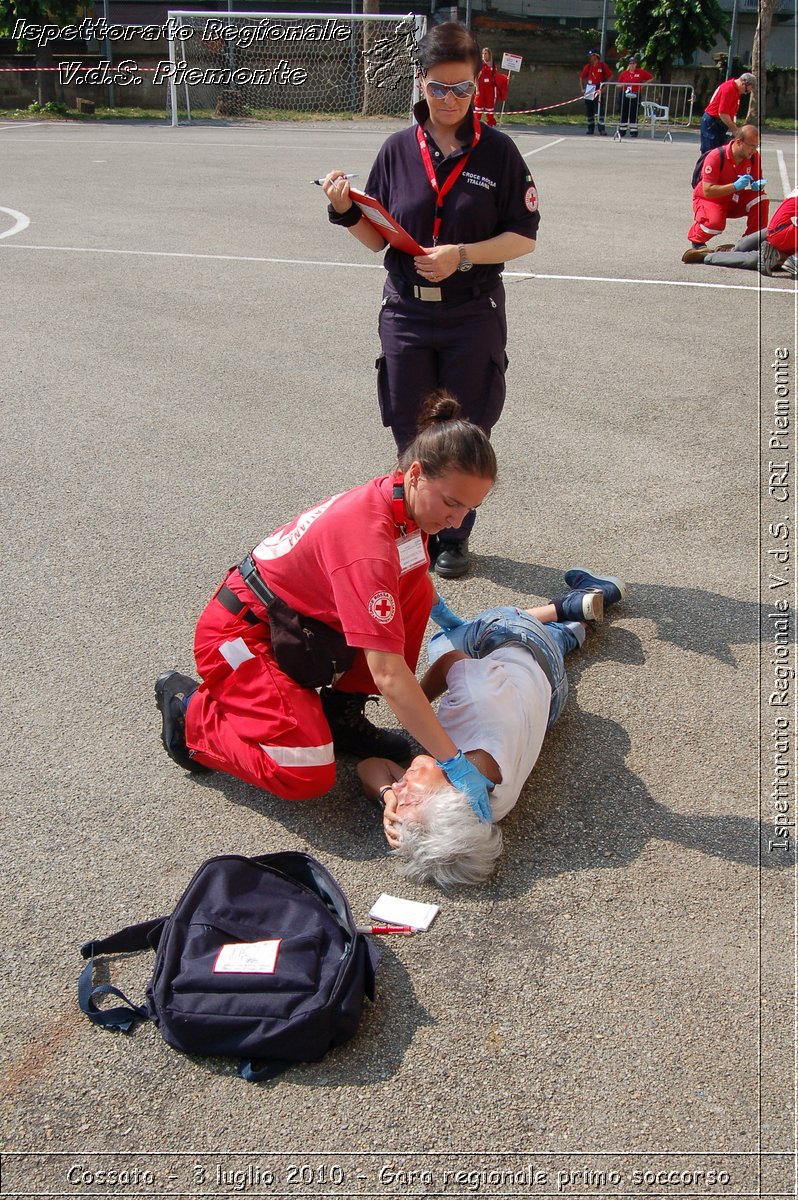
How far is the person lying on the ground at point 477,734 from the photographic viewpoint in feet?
9.51

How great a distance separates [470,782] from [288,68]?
25.7 meters

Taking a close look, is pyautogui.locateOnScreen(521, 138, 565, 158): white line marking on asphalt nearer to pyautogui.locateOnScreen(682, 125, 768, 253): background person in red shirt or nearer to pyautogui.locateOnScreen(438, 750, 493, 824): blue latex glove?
pyautogui.locateOnScreen(682, 125, 768, 253): background person in red shirt

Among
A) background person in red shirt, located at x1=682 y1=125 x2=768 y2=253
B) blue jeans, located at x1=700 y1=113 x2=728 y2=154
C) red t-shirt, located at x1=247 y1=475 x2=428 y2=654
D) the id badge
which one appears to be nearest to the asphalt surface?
red t-shirt, located at x1=247 y1=475 x2=428 y2=654

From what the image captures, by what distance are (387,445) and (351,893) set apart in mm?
3556

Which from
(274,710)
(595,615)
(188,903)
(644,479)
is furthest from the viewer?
(644,479)

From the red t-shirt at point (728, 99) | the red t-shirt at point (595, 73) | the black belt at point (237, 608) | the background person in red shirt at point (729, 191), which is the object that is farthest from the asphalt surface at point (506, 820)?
the red t-shirt at point (595, 73)

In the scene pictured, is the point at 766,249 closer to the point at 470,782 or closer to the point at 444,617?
the point at 444,617

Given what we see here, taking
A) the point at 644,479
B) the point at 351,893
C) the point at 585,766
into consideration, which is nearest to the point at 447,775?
the point at 351,893

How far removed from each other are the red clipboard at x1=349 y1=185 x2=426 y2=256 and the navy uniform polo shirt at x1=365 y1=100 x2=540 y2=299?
0.44 ft

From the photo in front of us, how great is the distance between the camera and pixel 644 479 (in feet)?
18.5

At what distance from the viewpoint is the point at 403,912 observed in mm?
2820

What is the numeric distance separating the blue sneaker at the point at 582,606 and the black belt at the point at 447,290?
50.5 inches

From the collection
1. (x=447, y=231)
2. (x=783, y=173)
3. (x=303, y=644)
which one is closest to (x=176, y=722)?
(x=303, y=644)

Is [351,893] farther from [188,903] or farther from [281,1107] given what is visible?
[281,1107]
